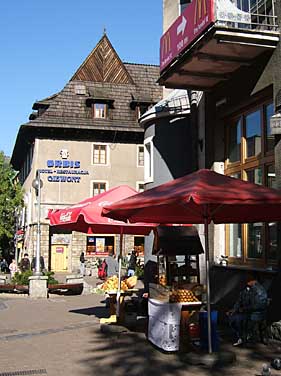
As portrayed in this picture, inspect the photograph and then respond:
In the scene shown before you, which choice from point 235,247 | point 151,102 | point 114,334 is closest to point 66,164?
point 151,102

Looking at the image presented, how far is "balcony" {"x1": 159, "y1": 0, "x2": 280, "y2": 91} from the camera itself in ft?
34.6

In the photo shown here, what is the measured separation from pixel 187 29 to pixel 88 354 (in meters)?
7.08

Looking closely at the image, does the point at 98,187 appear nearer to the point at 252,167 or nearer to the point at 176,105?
the point at 176,105

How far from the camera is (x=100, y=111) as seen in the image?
137 feet

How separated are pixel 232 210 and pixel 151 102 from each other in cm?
3507

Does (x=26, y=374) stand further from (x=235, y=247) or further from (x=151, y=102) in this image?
(x=151, y=102)

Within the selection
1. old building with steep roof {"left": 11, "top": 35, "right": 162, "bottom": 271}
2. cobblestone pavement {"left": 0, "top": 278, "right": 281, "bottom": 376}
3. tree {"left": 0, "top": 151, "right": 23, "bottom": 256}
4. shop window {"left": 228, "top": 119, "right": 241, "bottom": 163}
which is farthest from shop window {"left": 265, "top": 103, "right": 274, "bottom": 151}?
tree {"left": 0, "top": 151, "right": 23, "bottom": 256}

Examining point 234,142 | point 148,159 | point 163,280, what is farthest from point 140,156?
point 163,280

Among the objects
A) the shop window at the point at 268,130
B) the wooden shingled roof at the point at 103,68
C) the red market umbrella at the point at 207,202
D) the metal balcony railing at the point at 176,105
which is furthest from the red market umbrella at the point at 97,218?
the wooden shingled roof at the point at 103,68

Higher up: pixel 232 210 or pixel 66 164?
pixel 66 164

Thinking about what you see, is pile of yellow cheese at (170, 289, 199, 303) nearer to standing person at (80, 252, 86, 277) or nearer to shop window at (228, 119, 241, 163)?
shop window at (228, 119, 241, 163)

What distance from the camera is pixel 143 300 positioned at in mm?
12453

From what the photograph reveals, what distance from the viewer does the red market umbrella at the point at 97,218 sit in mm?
10414

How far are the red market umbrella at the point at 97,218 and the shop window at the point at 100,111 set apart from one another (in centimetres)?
2993
